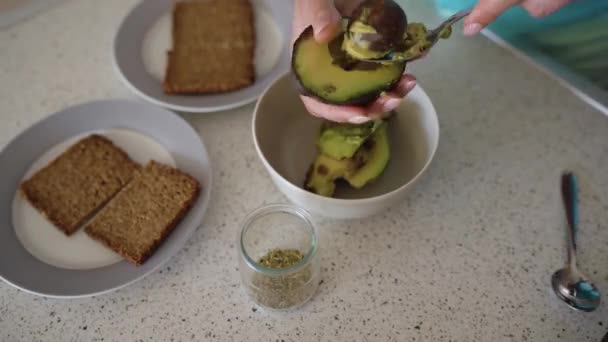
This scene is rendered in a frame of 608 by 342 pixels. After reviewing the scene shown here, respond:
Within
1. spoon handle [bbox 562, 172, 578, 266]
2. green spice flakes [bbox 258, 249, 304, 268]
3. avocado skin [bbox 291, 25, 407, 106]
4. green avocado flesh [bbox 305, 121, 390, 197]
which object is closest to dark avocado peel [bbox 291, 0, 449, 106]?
avocado skin [bbox 291, 25, 407, 106]

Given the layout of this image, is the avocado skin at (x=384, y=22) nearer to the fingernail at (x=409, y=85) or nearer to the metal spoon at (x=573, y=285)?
the fingernail at (x=409, y=85)

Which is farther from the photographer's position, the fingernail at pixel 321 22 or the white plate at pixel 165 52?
the white plate at pixel 165 52

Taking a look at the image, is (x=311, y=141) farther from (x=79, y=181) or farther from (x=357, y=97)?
(x=79, y=181)

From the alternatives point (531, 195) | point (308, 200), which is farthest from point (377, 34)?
point (531, 195)

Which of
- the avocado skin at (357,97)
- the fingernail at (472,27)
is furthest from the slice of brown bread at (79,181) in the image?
the fingernail at (472,27)

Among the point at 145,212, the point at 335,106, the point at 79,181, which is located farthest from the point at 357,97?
the point at 79,181

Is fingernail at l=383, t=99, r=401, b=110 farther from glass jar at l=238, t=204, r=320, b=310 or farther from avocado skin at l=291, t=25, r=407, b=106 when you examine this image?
glass jar at l=238, t=204, r=320, b=310

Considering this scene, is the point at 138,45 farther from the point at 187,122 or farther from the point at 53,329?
the point at 53,329

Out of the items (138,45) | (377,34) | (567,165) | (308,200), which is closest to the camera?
(377,34)
